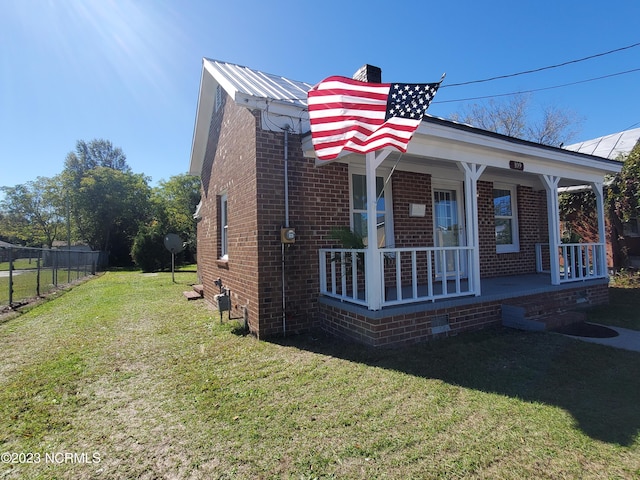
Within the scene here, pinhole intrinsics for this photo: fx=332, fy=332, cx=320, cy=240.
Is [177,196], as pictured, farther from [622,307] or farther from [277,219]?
[622,307]

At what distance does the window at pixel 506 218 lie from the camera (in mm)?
8867

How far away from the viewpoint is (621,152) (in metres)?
12.1

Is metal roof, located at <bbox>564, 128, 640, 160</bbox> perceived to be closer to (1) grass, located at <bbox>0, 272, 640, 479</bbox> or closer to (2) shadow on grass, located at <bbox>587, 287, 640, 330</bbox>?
(2) shadow on grass, located at <bbox>587, 287, 640, 330</bbox>

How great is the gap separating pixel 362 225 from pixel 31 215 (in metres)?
48.9

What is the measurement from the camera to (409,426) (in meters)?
2.70

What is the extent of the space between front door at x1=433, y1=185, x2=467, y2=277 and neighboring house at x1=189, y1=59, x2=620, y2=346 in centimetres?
3

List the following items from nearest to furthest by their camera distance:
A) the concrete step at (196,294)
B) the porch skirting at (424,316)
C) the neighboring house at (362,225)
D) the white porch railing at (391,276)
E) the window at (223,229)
→ the porch skirting at (424,316) < the white porch railing at (391,276) < the neighboring house at (362,225) < the window at (223,229) < the concrete step at (196,294)

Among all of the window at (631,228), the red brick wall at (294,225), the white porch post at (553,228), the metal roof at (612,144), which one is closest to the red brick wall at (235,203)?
the red brick wall at (294,225)

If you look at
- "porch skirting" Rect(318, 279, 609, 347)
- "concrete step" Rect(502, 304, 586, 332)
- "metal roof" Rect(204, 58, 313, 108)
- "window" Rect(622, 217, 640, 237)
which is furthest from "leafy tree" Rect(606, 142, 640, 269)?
"metal roof" Rect(204, 58, 313, 108)

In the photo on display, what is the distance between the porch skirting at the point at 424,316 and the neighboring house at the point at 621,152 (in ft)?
24.9

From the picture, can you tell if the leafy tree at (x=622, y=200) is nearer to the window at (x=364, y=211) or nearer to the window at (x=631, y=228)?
the window at (x=631, y=228)

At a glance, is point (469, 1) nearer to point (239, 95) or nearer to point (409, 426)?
point (239, 95)

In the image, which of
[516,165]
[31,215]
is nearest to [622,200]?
[516,165]

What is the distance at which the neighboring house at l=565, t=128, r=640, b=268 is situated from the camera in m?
11.2
